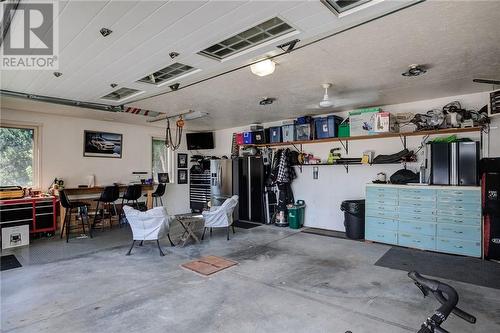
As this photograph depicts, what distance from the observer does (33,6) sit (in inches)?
79.3

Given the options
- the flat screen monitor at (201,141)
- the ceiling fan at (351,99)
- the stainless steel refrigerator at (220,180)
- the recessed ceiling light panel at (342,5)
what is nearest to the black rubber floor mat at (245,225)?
the stainless steel refrigerator at (220,180)

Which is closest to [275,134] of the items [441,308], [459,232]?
[459,232]

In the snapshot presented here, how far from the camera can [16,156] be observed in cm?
562

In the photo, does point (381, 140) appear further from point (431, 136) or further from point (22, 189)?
point (22, 189)

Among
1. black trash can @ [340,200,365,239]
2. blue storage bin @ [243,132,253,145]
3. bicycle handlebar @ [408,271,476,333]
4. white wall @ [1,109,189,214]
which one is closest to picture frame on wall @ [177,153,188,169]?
white wall @ [1,109,189,214]

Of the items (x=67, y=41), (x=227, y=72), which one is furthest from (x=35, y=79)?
(x=227, y=72)

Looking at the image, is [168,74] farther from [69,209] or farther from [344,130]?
[69,209]

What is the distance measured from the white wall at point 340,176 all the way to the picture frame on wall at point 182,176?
3.63 m

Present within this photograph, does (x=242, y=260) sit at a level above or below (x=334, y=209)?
below

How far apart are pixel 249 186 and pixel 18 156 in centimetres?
499

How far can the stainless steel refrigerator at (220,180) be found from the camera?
760cm

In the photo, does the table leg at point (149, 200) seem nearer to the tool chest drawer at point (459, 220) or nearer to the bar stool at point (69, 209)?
the bar stool at point (69, 209)

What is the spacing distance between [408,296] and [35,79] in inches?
207

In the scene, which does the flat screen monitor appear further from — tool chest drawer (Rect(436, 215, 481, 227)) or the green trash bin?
tool chest drawer (Rect(436, 215, 481, 227))
